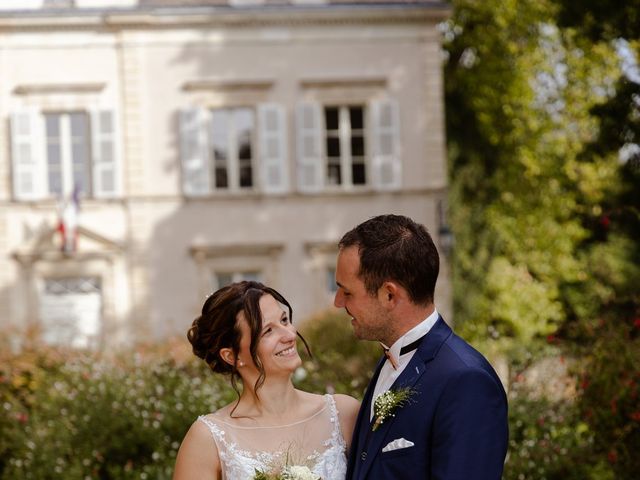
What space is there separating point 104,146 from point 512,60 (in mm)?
8026

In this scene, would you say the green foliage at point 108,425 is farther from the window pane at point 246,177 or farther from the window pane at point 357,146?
the window pane at point 357,146

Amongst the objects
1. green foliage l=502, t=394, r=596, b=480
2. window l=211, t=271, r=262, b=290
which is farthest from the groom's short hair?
window l=211, t=271, r=262, b=290

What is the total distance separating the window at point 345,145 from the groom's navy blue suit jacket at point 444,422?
17197mm

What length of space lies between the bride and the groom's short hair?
0.81m

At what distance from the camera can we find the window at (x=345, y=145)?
67.5ft

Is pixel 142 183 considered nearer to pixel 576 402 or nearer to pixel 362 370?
pixel 362 370

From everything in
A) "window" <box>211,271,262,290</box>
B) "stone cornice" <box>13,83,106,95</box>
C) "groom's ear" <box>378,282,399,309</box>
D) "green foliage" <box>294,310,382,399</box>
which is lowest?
"green foliage" <box>294,310,382,399</box>

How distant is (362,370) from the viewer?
9391 millimetres

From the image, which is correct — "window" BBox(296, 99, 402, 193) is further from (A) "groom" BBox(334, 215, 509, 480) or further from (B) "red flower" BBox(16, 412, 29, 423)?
(A) "groom" BBox(334, 215, 509, 480)

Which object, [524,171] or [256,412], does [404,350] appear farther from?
[524,171]

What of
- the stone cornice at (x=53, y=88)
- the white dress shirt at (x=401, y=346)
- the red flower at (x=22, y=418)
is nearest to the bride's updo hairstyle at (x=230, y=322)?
the white dress shirt at (x=401, y=346)

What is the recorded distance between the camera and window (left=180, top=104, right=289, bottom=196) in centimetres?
2036

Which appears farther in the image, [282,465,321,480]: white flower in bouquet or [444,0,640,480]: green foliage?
[444,0,640,480]: green foliage

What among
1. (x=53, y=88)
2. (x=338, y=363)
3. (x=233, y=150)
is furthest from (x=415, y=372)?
(x=53, y=88)
